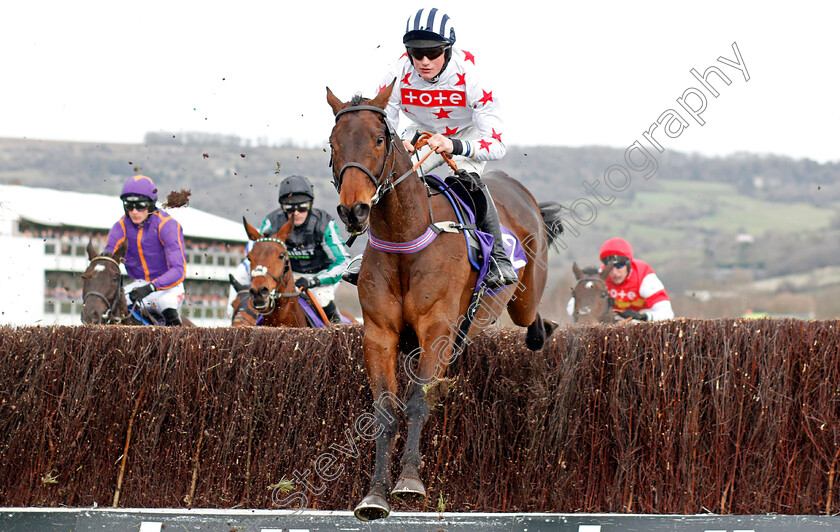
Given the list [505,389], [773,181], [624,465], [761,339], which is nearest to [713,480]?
[624,465]

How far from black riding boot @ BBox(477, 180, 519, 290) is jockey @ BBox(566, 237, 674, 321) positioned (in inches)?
236

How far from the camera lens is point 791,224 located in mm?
61188

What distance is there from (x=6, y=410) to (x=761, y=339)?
479 cm

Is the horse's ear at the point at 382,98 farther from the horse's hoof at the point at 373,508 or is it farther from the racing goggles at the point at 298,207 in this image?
the racing goggles at the point at 298,207

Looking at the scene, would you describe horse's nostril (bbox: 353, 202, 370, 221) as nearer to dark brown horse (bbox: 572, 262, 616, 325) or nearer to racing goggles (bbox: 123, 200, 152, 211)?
racing goggles (bbox: 123, 200, 152, 211)

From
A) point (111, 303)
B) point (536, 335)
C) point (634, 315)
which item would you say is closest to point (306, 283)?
point (111, 303)

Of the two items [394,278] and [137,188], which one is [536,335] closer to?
[394,278]

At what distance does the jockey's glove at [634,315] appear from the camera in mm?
10805

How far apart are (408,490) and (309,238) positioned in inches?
213

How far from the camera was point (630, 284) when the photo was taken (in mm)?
11656

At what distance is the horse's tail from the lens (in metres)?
7.36

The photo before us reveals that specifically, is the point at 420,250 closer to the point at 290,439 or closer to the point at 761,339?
the point at 290,439

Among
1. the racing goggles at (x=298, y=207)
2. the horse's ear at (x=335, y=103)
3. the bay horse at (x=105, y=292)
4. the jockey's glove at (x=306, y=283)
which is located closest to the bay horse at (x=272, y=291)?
the jockey's glove at (x=306, y=283)

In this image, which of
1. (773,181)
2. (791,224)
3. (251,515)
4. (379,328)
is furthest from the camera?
(773,181)
